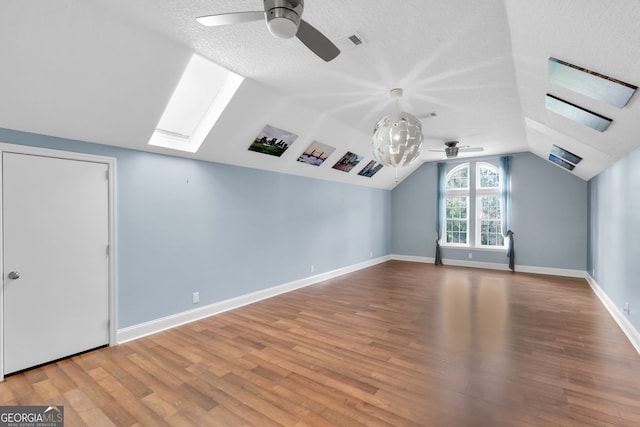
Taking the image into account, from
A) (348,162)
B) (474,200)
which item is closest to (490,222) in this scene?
(474,200)

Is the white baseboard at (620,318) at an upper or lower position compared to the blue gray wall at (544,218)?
lower

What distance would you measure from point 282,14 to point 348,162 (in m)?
5.11

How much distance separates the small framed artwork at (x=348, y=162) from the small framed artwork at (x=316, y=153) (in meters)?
0.58

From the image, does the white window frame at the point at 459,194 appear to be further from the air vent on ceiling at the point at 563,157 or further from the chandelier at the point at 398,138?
the chandelier at the point at 398,138

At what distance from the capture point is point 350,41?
98.1 inches

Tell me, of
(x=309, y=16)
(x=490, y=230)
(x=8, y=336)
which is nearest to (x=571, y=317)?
(x=490, y=230)

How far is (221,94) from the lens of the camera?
11.7ft

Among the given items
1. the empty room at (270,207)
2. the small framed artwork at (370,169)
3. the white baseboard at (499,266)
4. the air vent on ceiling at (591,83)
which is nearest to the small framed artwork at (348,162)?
the small framed artwork at (370,169)

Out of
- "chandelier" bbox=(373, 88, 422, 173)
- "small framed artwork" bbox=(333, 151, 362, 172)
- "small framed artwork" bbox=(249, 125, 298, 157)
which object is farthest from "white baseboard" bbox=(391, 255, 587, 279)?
"chandelier" bbox=(373, 88, 422, 173)

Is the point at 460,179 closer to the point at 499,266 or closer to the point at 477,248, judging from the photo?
the point at 477,248

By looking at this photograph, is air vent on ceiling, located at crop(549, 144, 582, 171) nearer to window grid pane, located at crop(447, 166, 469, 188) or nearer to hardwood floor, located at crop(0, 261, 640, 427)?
window grid pane, located at crop(447, 166, 469, 188)

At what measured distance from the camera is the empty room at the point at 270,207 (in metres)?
2.12

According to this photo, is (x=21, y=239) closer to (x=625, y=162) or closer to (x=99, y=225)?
(x=99, y=225)

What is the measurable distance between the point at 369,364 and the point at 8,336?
3466 mm
